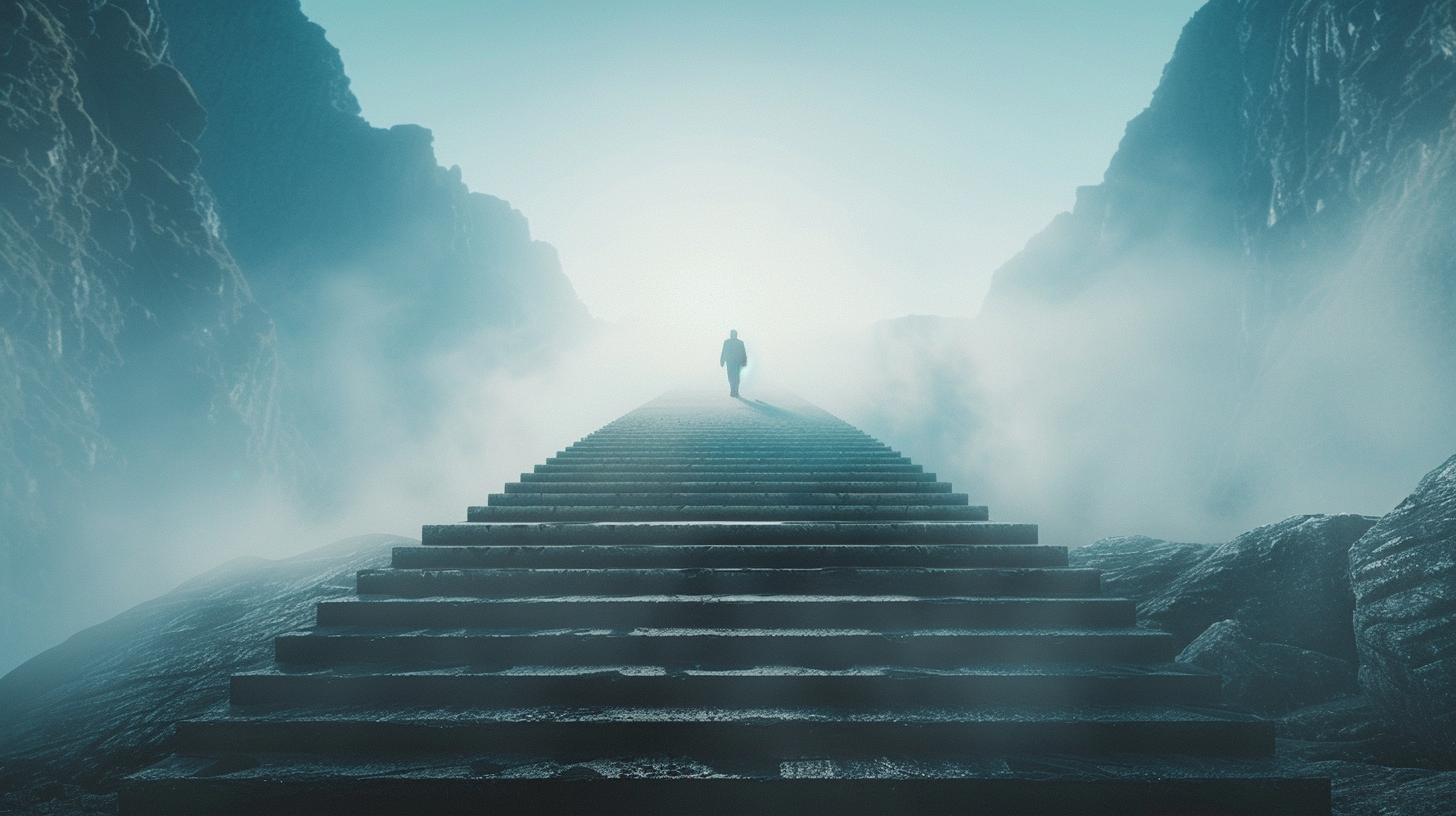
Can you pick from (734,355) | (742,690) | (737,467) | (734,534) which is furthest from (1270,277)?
(742,690)

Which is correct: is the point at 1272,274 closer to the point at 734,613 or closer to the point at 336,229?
→ the point at 734,613

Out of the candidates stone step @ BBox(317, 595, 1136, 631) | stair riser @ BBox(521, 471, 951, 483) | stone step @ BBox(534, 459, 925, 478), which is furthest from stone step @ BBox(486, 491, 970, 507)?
stone step @ BBox(317, 595, 1136, 631)

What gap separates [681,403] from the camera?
539 inches

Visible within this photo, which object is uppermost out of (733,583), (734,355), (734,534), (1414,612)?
(734,355)

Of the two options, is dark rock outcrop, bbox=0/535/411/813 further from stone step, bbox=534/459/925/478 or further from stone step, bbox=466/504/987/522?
stone step, bbox=534/459/925/478

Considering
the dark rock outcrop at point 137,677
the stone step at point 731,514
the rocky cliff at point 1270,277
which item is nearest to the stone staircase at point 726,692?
the stone step at point 731,514

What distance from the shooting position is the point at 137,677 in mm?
7469

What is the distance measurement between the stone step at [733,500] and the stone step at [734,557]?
103cm

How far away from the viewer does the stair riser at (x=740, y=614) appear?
316 cm

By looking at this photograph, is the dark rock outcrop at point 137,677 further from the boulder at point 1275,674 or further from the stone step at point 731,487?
the boulder at point 1275,674

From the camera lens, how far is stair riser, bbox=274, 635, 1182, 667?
289cm

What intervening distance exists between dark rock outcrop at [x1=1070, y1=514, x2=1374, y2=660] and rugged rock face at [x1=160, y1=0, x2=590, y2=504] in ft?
154

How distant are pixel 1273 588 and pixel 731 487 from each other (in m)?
6.20

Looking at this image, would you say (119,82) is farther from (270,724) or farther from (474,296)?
(474,296)
